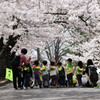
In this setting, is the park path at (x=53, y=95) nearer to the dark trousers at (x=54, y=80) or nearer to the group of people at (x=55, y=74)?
the group of people at (x=55, y=74)

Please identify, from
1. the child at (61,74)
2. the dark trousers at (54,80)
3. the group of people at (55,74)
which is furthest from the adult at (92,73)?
the dark trousers at (54,80)

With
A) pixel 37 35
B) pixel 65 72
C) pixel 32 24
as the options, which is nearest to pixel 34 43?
pixel 37 35

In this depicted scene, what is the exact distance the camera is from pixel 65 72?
46.9 ft

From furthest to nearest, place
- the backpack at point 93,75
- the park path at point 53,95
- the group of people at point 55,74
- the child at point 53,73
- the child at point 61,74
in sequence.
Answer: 1. the child at point 61,74
2. the child at point 53,73
3. the backpack at point 93,75
4. the group of people at point 55,74
5. the park path at point 53,95

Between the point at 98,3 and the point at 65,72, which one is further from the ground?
the point at 98,3

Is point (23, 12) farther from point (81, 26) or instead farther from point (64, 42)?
point (64, 42)

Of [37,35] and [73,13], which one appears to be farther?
[37,35]

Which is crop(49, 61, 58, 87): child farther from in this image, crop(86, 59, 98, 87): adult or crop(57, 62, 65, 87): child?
crop(86, 59, 98, 87): adult

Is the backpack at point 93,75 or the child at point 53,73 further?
the child at point 53,73

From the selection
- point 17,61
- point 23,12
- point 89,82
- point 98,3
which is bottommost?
point 89,82

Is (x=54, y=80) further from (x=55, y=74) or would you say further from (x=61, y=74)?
(x=61, y=74)

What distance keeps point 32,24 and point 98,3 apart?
490 centimetres

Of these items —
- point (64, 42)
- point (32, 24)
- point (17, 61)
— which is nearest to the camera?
point (17, 61)

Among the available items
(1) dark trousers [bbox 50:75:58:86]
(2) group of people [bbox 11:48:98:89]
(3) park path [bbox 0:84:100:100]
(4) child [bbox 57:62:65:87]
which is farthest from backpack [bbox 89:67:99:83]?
(3) park path [bbox 0:84:100:100]
